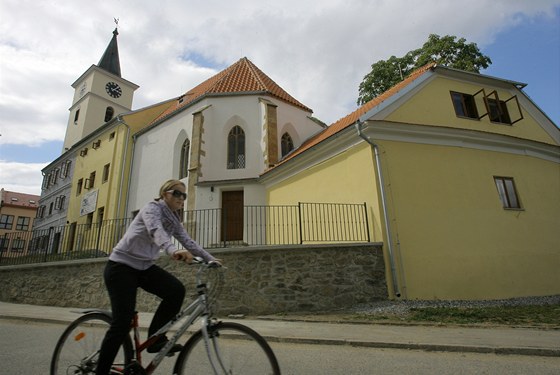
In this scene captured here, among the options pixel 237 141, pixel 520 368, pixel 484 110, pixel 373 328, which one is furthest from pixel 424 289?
pixel 237 141

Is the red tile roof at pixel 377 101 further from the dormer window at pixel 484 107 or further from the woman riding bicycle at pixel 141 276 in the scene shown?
the woman riding bicycle at pixel 141 276

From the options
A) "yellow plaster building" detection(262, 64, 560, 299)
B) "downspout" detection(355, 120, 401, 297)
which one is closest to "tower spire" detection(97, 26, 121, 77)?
"yellow plaster building" detection(262, 64, 560, 299)

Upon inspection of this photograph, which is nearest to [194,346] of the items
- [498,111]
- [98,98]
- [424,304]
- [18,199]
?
[424,304]

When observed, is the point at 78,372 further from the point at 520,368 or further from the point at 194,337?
the point at 520,368

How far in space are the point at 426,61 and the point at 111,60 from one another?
3383 centimetres

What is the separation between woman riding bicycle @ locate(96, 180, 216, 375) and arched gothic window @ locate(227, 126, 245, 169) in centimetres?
1517

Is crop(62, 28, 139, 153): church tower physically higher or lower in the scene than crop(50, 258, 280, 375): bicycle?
higher

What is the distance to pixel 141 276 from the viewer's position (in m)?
2.97

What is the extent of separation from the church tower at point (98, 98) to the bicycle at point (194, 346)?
111 feet

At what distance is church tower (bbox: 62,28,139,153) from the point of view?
109 feet

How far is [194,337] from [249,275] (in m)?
6.75

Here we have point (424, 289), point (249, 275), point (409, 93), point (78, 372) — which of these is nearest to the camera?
point (78, 372)

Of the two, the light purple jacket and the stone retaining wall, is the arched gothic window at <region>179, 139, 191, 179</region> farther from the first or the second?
the light purple jacket

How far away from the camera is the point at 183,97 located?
2553 cm
